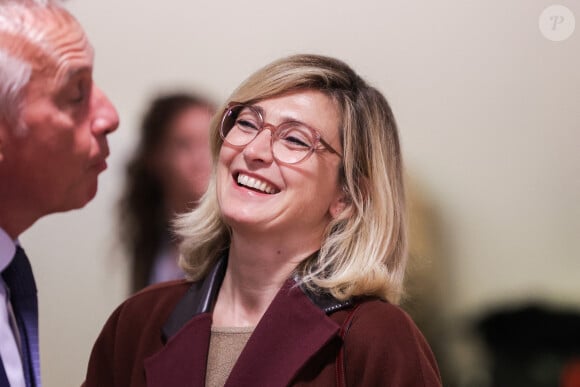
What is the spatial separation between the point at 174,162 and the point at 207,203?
0.57 m

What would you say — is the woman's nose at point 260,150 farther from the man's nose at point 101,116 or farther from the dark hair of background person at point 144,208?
the dark hair of background person at point 144,208

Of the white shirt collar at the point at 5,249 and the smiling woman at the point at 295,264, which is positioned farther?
the smiling woman at the point at 295,264

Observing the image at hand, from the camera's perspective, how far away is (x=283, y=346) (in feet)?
5.44

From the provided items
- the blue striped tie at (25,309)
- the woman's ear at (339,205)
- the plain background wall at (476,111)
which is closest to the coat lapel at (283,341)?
the woman's ear at (339,205)

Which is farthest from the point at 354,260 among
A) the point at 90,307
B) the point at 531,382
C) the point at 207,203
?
the point at 90,307

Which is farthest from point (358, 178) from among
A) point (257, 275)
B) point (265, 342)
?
point (265, 342)

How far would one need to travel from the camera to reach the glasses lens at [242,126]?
175 cm

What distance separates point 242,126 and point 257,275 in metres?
0.31

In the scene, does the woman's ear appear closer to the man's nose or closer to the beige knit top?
the beige knit top

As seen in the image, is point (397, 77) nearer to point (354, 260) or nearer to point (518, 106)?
point (518, 106)

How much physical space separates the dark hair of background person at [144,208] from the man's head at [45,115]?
4.13 feet

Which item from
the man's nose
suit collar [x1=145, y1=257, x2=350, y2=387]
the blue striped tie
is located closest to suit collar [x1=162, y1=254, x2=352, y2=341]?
suit collar [x1=145, y1=257, x2=350, y2=387]

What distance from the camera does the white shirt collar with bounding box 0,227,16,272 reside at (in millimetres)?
1151

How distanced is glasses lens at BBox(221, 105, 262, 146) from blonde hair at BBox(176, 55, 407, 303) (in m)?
0.03
